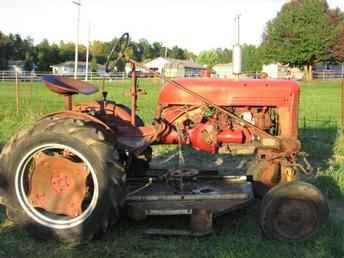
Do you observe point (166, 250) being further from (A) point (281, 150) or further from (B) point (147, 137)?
(A) point (281, 150)

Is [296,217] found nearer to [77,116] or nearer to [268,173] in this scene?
[268,173]

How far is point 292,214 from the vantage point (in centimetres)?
459

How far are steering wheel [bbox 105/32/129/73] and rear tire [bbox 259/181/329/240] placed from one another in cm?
208

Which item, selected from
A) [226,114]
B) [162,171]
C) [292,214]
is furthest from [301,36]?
[292,214]

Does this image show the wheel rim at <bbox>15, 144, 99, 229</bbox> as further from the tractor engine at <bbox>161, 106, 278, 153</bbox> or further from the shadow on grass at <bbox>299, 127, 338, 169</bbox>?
the shadow on grass at <bbox>299, 127, 338, 169</bbox>

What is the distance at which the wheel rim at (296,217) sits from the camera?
4.58 m

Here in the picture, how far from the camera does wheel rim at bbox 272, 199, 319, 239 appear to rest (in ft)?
15.0

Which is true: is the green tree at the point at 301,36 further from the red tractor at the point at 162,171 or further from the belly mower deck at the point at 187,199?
the belly mower deck at the point at 187,199

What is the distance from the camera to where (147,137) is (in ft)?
17.3

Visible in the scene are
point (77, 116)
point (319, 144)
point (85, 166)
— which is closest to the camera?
point (85, 166)

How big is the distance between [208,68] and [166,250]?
2592 mm

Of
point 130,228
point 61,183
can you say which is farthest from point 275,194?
point 61,183

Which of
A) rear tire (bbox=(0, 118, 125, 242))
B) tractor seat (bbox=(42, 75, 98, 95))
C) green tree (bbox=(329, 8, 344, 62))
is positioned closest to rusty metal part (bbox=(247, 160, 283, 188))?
rear tire (bbox=(0, 118, 125, 242))

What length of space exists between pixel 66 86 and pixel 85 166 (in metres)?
0.86
